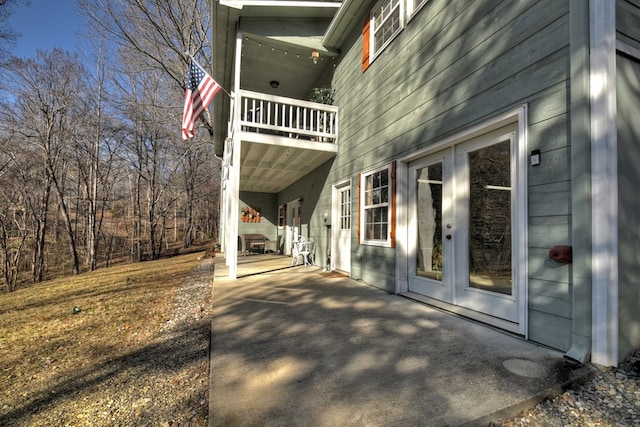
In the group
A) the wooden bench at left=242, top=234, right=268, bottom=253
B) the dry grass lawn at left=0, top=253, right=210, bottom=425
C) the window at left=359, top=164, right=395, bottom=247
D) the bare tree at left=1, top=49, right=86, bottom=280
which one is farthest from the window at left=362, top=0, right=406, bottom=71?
the bare tree at left=1, top=49, right=86, bottom=280

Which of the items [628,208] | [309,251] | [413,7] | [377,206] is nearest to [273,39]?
[413,7]

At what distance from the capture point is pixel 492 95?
9.71ft

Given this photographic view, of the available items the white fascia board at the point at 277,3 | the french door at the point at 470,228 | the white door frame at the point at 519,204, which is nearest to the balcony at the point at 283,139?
the white fascia board at the point at 277,3

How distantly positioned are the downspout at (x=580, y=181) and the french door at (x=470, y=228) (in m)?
0.52

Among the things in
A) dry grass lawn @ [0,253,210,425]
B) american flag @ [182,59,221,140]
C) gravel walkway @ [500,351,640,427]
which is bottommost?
dry grass lawn @ [0,253,210,425]

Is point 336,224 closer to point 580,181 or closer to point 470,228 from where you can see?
point 470,228

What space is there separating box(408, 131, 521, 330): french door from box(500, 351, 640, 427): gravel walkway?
2.62 ft

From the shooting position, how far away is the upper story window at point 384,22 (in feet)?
15.5

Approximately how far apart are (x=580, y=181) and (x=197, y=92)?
6357 millimetres

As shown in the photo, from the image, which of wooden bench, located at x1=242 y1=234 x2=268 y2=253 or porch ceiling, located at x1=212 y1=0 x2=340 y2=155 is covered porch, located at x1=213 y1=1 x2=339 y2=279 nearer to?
porch ceiling, located at x1=212 y1=0 x2=340 y2=155

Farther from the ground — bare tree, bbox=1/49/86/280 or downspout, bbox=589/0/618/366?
bare tree, bbox=1/49/86/280

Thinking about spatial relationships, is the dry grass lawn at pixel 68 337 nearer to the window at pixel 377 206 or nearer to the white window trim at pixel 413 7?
the window at pixel 377 206

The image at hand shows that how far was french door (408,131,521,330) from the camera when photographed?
2945mm

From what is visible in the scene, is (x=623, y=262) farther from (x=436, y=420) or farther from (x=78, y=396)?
(x=78, y=396)
